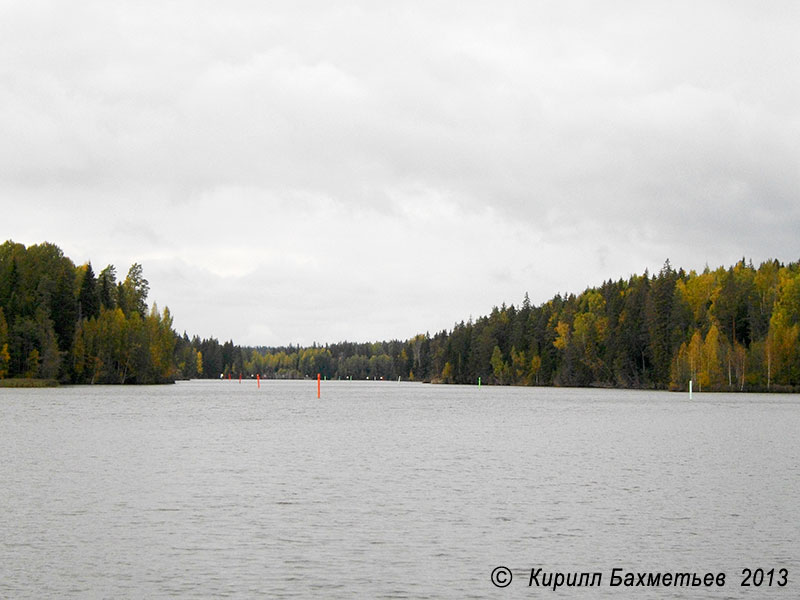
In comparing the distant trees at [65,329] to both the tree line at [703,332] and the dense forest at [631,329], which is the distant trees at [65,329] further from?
the tree line at [703,332]

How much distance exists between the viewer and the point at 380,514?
25562 mm

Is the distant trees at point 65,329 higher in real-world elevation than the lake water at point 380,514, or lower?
higher

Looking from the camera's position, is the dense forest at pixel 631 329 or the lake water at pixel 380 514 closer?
the lake water at pixel 380 514

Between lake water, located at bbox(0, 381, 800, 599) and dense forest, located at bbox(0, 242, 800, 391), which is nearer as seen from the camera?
lake water, located at bbox(0, 381, 800, 599)

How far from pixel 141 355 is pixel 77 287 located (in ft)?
58.6

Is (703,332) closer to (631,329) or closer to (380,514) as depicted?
(631,329)

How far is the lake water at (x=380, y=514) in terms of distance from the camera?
1820 cm

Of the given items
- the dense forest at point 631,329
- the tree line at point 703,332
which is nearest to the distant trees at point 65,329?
the dense forest at point 631,329

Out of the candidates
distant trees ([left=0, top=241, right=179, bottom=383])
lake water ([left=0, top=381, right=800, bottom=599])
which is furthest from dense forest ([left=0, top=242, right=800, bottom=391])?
lake water ([left=0, top=381, right=800, bottom=599])

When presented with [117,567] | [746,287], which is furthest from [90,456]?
[746,287]

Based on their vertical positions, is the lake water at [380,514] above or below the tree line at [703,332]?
below

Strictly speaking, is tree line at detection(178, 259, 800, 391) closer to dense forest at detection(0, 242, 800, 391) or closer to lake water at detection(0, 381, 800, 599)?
dense forest at detection(0, 242, 800, 391)

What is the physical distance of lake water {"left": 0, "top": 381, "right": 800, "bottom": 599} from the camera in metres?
18.2

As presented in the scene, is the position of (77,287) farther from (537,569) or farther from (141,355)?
(537,569)
